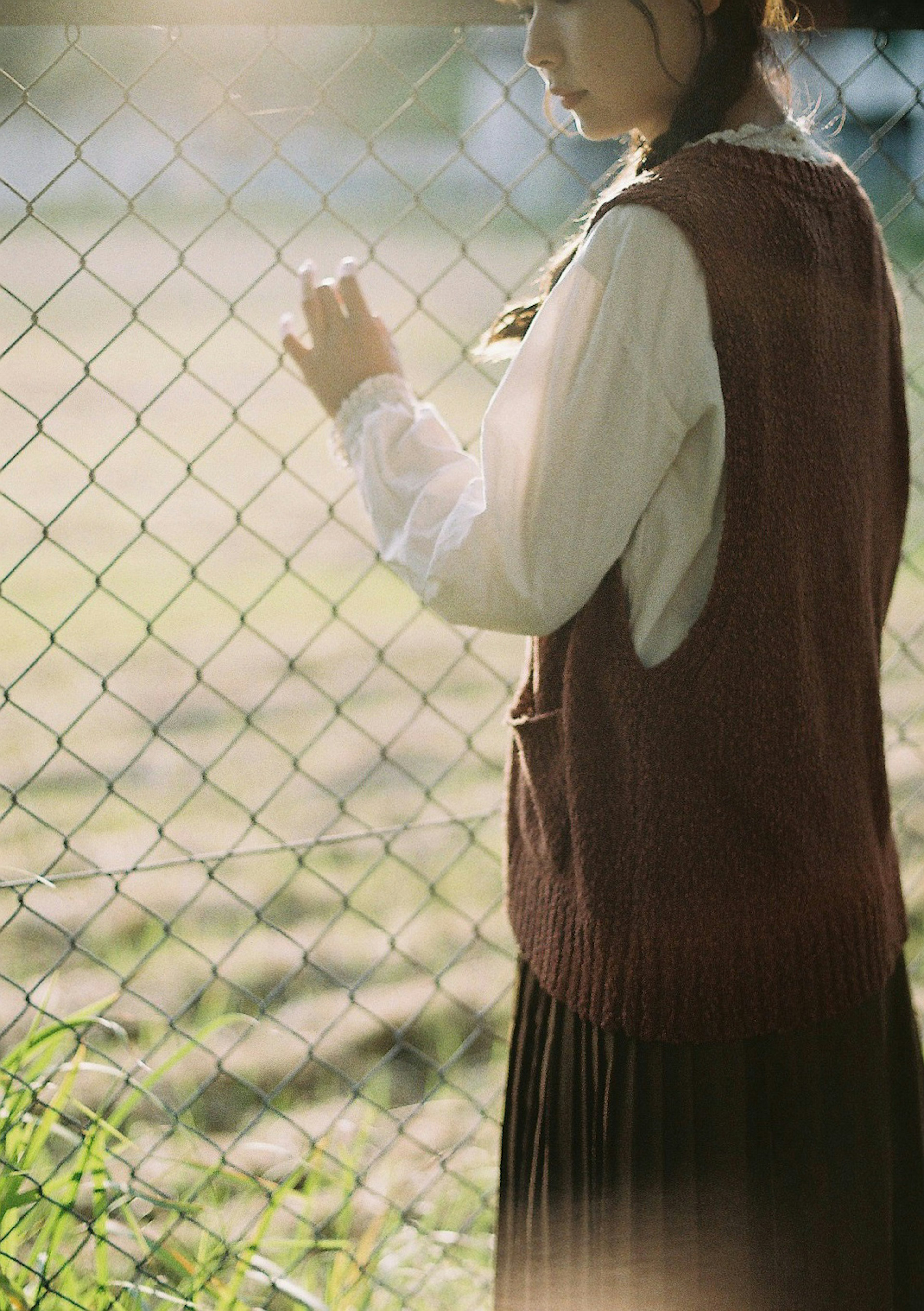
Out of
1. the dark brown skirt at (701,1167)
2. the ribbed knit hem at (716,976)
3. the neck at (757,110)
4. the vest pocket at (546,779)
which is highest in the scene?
the neck at (757,110)

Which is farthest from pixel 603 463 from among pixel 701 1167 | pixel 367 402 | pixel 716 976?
pixel 701 1167

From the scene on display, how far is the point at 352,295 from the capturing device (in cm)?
125

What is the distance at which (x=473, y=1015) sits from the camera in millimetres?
2400

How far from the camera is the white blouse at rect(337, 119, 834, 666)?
3.36 ft

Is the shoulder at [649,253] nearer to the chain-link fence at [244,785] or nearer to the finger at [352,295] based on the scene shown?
the finger at [352,295]

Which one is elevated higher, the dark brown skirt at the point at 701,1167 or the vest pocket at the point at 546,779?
the vest pocket at the point at 546,779

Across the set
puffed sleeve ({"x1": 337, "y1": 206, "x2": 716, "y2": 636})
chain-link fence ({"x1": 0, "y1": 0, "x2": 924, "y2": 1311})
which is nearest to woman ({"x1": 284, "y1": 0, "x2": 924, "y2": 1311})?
puffed sleeve ({"x1": 337, "y1": 206, "x2": 716, "y2": 636})

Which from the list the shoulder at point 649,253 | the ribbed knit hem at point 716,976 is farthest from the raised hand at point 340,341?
the ribbed knit hem at point 716,976

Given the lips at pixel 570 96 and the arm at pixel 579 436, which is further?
the lips at pixel 570 96

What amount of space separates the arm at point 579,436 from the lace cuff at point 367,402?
160 mm

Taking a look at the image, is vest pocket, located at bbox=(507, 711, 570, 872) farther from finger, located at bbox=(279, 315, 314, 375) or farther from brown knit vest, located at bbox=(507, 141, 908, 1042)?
finger, located at bbox=(279, 315, 314, 375)

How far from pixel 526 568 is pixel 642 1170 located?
0.61m

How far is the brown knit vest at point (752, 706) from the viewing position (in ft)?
3.54

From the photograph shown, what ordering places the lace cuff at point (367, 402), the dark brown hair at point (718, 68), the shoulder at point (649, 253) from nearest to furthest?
the shoulder at point (649, 253) < the dark brown hair at point (718, 68) < the lace cuff at point (367, 402)
